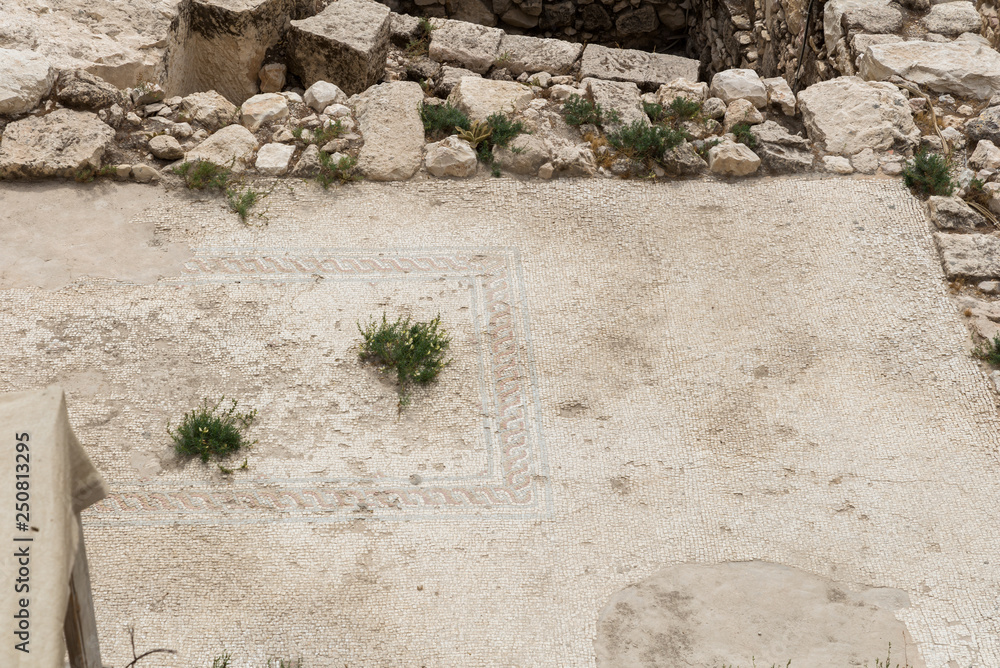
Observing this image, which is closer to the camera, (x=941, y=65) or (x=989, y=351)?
(x=989, y=351)

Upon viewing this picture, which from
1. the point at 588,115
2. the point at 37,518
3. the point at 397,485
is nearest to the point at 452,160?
the point at 588,115

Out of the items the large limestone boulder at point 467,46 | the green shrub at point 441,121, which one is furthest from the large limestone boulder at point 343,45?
the green shrub at point 441,121

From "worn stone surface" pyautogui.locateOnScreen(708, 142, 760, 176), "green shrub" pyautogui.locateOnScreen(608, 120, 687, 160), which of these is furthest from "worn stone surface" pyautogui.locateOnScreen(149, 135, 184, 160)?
"worn stone surface" pyautogui.locateOnScreen(708, 142, 760, 176)

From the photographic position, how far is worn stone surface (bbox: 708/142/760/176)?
5.60 m

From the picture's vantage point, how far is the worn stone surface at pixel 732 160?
220 inches

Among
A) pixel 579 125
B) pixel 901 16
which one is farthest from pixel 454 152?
pixel 901 16

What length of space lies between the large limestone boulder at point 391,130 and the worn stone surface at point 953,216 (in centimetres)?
281

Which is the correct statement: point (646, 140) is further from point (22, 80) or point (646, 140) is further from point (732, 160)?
point (22, 80)

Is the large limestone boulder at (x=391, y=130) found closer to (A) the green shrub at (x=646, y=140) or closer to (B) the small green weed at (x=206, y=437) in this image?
(A) the green shrub at (x=646, y=140)

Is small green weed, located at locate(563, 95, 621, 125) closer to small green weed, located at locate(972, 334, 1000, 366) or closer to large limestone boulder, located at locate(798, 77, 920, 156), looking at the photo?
large limestone boulder, located at locate(798, 77, 920, 156)

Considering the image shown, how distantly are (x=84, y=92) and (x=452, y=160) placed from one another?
6.91 feet

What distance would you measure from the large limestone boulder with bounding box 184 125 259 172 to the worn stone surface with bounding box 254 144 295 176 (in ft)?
0.23

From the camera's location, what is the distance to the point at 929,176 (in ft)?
18.0

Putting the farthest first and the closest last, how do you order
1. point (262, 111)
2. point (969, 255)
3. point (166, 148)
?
point (262, 111) < point (166, 148) < point (969, 255)
